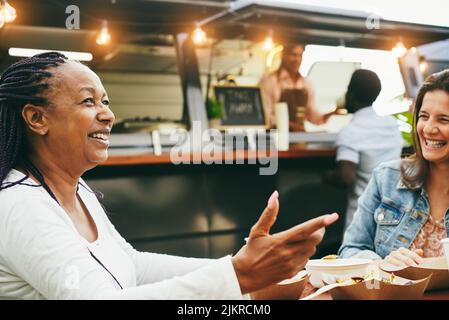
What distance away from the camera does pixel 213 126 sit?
4.54 m

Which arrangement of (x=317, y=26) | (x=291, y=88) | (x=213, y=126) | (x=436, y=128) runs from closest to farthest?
(x=436, y=128)
(x=213, y=126)
(x=317, y=26)
(x=291, y=88)

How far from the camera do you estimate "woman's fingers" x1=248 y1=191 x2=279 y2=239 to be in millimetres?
960

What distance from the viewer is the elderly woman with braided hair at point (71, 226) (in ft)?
3.26

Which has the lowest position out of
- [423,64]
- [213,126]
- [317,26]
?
[213,126]

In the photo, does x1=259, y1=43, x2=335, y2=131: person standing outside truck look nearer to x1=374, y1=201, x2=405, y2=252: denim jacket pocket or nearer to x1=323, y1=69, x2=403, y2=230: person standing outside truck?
x1=323, y1=69, x2=403, y2=230: person standing outside truck

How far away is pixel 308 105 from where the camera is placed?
218 inches

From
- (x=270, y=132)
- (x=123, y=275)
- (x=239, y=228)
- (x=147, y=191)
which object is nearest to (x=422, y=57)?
(x=270, y=132)

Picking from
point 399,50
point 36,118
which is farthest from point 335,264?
point 399,50

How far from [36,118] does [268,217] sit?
0.63 metres

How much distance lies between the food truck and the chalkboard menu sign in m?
0.01

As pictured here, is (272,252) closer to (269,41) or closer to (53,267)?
(53,267)

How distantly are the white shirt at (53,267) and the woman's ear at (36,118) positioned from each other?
12 centimetres

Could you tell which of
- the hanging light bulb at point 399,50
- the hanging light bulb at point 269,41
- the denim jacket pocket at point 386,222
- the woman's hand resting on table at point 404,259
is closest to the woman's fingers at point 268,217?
the woman's hand resting on table at point 404,259

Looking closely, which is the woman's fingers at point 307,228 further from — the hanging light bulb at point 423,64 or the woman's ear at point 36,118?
the hanging light bulb at point 423,64
